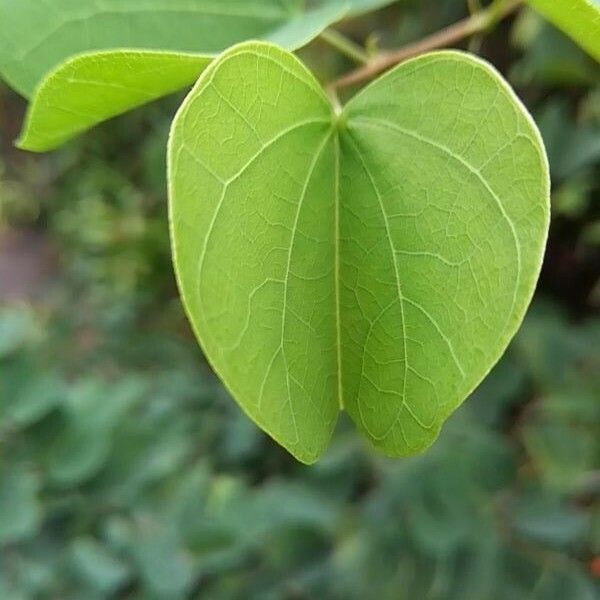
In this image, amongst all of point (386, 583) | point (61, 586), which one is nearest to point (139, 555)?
point (61, 586)

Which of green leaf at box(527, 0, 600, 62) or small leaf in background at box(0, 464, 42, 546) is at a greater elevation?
green leaf at box(527, 0, 600, 62)

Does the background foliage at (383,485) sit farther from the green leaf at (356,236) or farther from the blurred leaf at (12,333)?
the green leaf at (356,236)

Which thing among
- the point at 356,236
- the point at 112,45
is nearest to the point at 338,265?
the point at 356,236

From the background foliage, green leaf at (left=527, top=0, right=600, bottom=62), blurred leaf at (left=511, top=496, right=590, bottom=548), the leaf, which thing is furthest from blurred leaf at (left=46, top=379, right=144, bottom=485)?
green leaf at (left=527, top=0, right=600, bottom=62)

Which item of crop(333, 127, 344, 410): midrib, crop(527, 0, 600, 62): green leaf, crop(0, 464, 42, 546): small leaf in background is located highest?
crop(527, 0, 600, 62): green leaf

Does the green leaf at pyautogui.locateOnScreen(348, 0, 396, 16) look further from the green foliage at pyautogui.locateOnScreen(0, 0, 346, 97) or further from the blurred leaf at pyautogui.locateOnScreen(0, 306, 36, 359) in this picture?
the blurred leaf at pyautogui.locateOnScreen(0, 306, 36, 359)

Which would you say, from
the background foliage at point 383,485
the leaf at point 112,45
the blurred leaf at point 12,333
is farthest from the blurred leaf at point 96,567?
the leaf at point 112,45

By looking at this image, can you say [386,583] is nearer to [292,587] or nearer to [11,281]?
[292,587]
